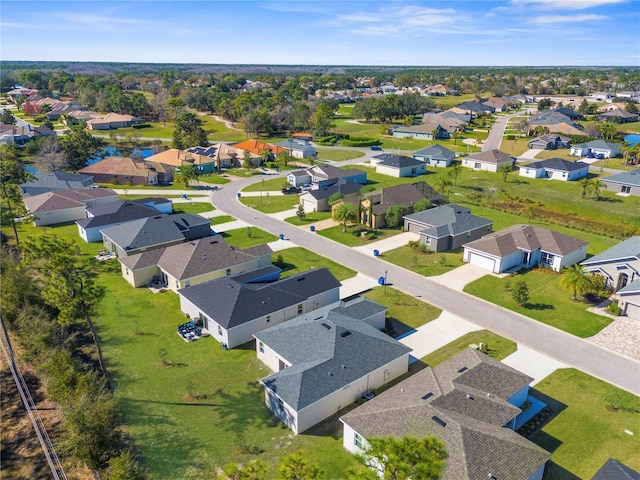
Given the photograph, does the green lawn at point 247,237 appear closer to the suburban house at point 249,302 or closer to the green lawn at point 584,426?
the suburban house at point 249,302

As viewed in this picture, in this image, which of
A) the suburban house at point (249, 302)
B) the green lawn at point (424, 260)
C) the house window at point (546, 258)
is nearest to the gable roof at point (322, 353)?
the suburban house at point (249, 302)

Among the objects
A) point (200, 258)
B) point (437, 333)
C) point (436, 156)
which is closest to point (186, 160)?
point (200, 258)

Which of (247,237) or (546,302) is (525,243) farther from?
(247,237)

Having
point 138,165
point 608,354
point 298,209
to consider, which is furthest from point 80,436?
point 138,165

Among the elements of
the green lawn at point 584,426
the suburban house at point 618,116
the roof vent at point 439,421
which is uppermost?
the suburban house at point 618,116

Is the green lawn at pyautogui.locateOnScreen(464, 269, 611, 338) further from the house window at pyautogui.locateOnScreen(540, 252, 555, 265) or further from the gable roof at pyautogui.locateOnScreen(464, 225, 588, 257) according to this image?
the gable roof at pyautogui.locateOnScreen(464, 225, 588, 257)

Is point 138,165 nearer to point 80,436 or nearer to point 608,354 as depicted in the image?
point 80,436

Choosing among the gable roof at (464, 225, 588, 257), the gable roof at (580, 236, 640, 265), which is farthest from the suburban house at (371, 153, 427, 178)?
the gable roof at (580, 236, 640, 265)
